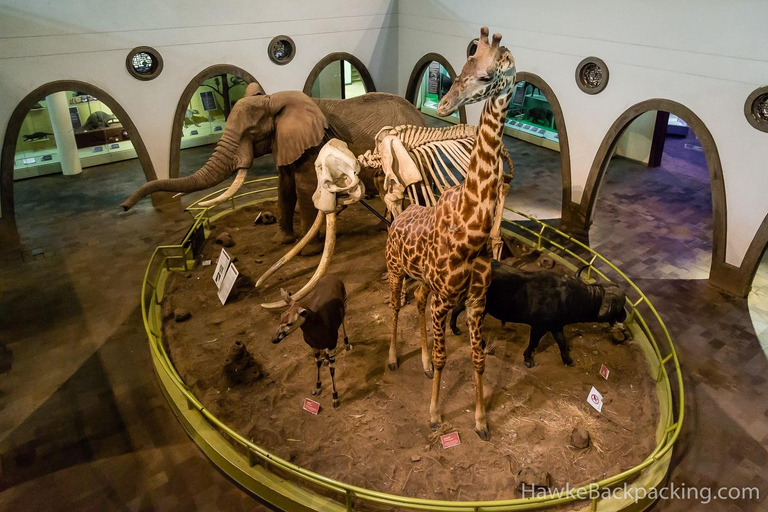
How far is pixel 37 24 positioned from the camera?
338 inches

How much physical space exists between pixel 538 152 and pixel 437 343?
9.24 meters

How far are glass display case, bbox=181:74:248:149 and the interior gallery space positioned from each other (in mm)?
2308

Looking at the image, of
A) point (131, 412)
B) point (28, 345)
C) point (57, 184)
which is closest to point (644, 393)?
point (131, 412)

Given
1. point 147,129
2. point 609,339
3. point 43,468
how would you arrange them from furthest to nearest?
point 147,129 < point 609,339 < point 43,468

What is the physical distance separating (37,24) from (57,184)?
3560 mm

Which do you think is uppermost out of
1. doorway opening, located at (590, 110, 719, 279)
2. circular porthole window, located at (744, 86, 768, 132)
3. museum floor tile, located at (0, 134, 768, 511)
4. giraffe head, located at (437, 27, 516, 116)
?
giraffe head, located at (437, 27, 516, 116)

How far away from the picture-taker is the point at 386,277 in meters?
7.55

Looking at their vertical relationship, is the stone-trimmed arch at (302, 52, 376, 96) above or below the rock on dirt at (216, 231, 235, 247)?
above

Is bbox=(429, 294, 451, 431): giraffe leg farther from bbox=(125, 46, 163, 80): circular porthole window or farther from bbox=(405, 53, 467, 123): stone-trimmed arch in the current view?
bbox=(125, 46, 163, 80): circular porthole window

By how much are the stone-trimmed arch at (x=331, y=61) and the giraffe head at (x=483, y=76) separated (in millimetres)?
8170

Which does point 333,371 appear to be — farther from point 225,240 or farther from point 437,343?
point 225,240

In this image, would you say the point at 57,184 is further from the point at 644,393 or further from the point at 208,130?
Answer: the point at 644,393

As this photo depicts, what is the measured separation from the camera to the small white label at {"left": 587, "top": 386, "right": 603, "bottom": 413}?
537 centimetres

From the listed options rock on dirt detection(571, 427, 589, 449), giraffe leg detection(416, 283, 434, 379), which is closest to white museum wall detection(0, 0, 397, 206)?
giraffe leg detection(416, 283, 434, 379)
